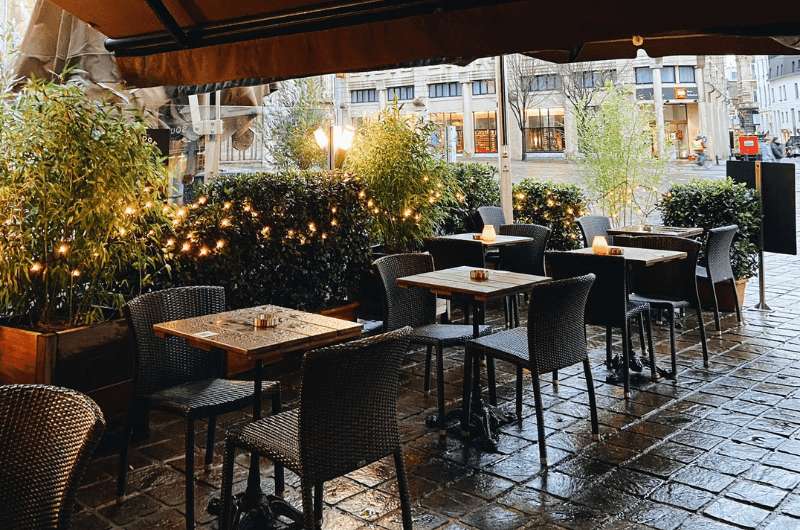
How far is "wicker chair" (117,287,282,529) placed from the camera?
124 inches

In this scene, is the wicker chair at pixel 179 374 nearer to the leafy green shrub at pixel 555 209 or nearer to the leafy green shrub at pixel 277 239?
the leafy green shrub at pixel 277 239

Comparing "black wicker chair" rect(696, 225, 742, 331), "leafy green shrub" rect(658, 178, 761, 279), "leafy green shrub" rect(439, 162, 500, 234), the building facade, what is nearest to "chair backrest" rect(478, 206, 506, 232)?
"leafy green shrub" rect(439, 162, 500, 234)

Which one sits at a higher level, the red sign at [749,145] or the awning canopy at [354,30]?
the red sign at [749,145]

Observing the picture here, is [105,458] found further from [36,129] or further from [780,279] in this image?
[780,279]

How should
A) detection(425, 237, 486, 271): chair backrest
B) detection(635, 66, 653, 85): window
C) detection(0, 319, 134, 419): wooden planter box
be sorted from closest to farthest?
detection(0, 319, 134, 419): wooden planter box, detection(425, 237, 486, 271): chair backrest, detection(635, 66, 653, 85): window

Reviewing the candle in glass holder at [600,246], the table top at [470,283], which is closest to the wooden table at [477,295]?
the table top at [470,283]

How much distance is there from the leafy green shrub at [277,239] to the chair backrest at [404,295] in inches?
47.7

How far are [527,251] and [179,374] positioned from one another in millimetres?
4378

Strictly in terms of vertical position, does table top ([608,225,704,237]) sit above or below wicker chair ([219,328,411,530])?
above

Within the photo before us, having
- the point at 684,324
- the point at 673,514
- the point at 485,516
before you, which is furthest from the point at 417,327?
the point at 684,324

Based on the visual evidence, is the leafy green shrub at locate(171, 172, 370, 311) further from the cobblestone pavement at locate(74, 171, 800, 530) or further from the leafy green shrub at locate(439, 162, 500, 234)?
the leafy green shrub at locate(439, 162, 500, 234)

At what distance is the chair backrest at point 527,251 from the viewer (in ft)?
22.6

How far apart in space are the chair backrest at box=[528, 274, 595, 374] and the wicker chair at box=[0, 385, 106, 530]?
7.99 feet

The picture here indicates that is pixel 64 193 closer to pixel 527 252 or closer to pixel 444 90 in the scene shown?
pixel 527 252
